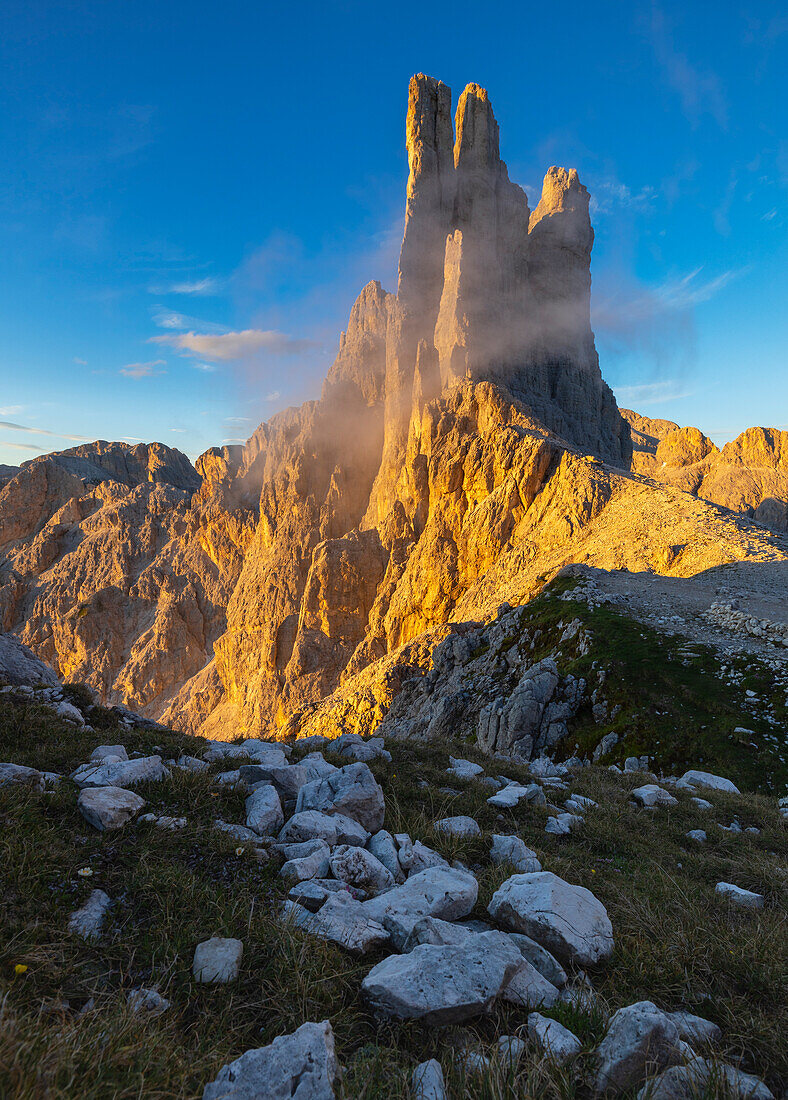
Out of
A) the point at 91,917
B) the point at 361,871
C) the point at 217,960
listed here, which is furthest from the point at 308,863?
the point at 91,917

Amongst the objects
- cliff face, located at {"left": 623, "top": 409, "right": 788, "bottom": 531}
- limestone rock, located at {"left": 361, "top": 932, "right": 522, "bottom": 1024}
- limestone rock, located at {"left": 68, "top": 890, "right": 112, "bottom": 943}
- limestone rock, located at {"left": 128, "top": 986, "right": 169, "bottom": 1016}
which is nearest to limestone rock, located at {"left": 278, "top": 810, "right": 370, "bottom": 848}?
limestone rock, located at {"left": 68, "top": 890, "right": 112, "bottom": 943}

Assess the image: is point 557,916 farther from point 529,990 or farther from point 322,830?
point 322,830

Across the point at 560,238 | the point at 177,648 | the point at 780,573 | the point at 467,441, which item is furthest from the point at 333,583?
the point at 560,238

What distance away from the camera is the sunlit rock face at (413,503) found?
55.6 m

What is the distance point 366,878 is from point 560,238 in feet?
326

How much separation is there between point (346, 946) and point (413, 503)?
2836 inches

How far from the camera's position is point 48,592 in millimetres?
113250

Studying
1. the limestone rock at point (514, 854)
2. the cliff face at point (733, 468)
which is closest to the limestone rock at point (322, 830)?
the limestone rock at point (514, 854)

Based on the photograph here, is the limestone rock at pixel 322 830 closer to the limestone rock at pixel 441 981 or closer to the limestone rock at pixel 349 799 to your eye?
the limestone rock at pixel 349 799

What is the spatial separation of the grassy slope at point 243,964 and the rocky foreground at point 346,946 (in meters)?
0.02

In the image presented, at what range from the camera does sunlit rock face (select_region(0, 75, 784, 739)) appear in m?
55.6

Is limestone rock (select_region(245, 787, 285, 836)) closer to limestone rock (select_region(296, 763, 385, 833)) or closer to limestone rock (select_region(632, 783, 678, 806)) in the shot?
limestone rock (select_region(296, 763, 385, 833))

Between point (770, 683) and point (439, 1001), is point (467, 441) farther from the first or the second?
point (439, 1001)

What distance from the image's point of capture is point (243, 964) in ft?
12.6
